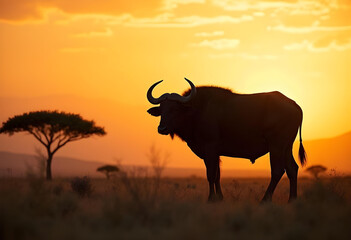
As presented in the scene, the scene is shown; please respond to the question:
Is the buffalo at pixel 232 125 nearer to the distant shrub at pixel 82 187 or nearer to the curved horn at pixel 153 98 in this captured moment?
the curved horn at pixel 153 98

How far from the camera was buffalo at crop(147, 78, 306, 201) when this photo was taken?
48.5ft

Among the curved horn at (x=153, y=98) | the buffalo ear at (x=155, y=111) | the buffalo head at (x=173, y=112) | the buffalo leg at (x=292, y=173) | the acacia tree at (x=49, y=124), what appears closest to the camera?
the buffalo leg at (x=292, y=173)

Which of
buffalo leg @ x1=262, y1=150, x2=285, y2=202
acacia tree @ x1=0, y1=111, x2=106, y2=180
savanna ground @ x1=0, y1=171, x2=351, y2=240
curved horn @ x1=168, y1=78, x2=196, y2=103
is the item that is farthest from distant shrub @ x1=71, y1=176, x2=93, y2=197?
acacia tree @ x1=0, y1=111, x2=106, y2=180

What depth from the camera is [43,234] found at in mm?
8117

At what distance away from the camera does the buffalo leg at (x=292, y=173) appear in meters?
14.7

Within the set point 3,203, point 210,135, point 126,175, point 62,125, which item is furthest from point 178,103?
point 62,125

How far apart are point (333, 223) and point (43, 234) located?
4437mm

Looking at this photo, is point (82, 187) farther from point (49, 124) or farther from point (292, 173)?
point (49, 124)

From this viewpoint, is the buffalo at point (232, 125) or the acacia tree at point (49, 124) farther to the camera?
the acacia tree at point (49, 124)

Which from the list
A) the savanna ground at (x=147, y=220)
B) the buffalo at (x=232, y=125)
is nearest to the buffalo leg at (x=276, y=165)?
the buffalo at (x=232, y=125)

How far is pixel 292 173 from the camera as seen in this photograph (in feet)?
49.3

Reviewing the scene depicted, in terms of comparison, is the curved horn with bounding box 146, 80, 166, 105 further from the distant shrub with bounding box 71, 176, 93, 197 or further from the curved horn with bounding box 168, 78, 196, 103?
the distant shrub with bounding box 71, 176, 93, 197

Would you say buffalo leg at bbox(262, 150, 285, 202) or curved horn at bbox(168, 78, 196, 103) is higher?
curved horn at bbox(168, 78, 196, 103)

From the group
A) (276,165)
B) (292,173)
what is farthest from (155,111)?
(292,173)
